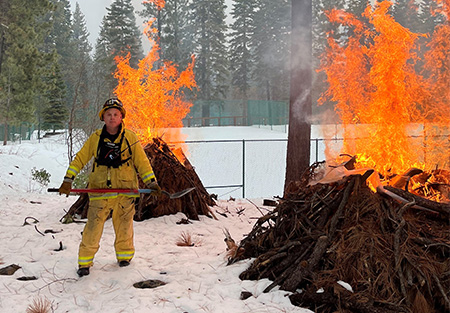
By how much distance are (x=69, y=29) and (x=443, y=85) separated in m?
44.3

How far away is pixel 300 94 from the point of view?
29.9 feet

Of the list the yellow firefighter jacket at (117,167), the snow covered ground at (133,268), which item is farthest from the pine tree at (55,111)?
the yellow firefighter jacket at (117,167)

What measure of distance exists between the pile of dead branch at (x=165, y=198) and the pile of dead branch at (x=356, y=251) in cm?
297

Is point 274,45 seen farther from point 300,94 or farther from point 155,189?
point 155,189

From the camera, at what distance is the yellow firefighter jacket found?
4.91 metres

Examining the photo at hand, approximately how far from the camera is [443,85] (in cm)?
1141

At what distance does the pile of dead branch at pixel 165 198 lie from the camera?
739 centimetres

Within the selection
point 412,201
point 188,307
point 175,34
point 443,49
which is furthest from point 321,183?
point 175,34

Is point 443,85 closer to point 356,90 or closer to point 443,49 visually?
point 443,49

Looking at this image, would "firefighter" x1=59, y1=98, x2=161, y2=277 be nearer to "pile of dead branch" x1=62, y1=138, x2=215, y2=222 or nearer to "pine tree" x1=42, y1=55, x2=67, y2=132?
"pile of dead branch" x1=62, y1=138, x2=215, y2=222

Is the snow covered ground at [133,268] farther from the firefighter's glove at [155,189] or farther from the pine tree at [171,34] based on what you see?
the pine tree at [171,34]

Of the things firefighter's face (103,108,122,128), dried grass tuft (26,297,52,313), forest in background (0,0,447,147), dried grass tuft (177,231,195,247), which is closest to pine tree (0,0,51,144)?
forest in background (0,0,447,147)

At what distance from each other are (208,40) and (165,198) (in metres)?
30.3

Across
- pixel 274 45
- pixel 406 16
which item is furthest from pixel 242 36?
pixel 406 16
